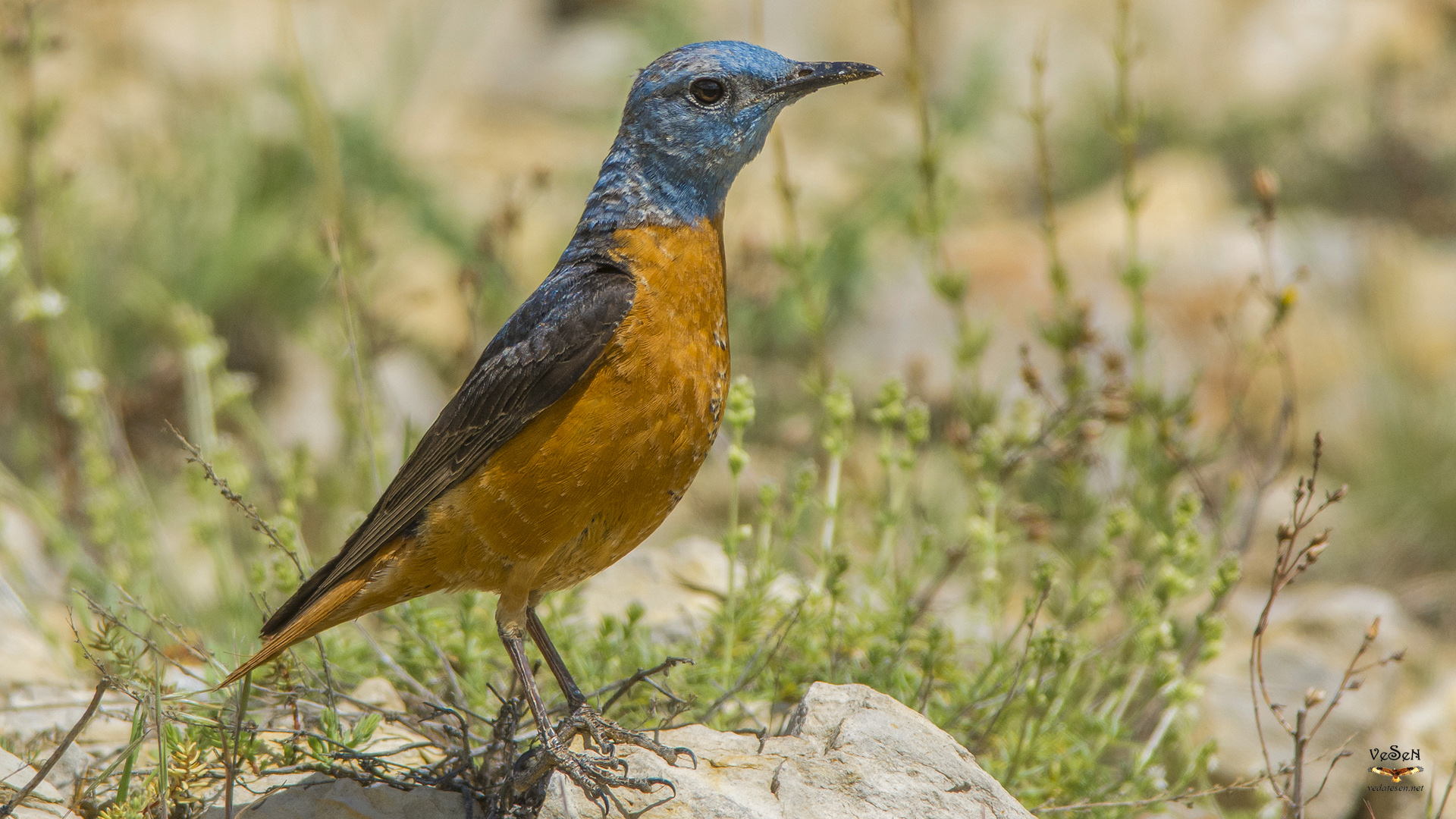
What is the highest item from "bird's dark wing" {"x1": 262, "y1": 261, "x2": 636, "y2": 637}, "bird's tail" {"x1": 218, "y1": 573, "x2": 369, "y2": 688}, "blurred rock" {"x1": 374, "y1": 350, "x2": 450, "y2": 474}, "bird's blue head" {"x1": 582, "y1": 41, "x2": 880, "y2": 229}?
"blurred rock" {"x1": 374, "y1": 350, "x2": 450, "y2": 474}

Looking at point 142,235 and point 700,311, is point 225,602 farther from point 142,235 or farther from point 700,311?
point 142,235

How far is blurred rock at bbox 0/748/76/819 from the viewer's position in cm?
338

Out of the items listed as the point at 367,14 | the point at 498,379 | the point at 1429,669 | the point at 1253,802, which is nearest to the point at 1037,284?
the point at 1429,669

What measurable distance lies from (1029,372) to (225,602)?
3233 mm

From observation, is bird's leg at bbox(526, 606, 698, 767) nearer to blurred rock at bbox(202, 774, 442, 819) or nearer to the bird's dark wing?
blurred rock at bbox(202, 774, 442, 819)

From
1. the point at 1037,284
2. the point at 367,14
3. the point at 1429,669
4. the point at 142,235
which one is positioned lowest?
the point at 1429,669

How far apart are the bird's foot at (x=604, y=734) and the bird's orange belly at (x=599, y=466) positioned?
0.41m

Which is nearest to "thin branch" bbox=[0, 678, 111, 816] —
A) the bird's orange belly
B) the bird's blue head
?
the bird's orange belly

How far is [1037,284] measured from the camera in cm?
1009

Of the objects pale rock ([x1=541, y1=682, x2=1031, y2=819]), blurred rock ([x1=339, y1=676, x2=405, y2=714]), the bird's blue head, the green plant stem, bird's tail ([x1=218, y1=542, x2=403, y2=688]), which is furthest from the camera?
the green plant stem

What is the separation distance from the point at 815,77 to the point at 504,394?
1.40 meters

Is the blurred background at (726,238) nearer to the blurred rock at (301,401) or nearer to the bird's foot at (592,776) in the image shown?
the blurred rock at (301,401)

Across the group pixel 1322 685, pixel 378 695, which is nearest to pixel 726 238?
pixel 1322 685

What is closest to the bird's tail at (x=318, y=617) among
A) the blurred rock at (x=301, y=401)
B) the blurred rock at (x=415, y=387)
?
the blurred rock at (x=415, y=387)
